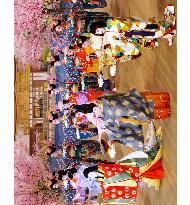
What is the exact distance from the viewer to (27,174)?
20.9 feet

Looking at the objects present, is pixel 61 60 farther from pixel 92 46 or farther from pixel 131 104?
pixel 131 104

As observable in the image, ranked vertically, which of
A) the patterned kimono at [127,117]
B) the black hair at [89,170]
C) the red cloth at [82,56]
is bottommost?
the black hair at [89,170]

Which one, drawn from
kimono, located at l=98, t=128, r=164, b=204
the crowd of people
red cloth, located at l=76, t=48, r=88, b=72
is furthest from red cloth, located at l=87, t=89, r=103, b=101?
kimono, located at l=98, t=128, r=164, b=204

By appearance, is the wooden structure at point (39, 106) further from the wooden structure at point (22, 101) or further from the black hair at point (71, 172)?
the black hair at point (71, 172)

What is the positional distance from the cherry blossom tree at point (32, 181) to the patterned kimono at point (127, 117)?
1732 mm

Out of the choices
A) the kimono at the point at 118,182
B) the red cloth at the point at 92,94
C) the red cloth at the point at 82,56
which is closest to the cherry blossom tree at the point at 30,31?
the red cloth at the point at 82,56

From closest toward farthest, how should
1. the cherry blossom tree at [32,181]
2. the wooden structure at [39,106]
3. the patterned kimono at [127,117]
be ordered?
the patterned kimono at [127,117] → the wooden structure at [39,106] → the cherry blossom tree at [32,181]

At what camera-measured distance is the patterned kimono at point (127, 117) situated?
4.58m

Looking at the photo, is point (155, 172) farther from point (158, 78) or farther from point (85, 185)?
point (158, 78)

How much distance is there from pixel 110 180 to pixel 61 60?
198 cm

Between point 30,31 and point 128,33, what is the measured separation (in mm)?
1992
